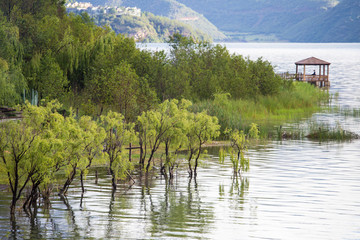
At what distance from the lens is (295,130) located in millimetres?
47531

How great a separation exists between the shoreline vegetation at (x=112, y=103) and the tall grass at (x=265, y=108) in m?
0.12

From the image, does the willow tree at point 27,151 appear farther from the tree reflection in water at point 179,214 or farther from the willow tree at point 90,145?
the tree reflection in water at point 179,214

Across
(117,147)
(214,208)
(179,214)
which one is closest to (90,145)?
(117,147)

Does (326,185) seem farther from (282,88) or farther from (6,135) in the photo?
(282,88)

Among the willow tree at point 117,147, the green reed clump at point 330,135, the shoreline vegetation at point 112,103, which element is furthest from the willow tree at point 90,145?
the green reed clump at point 330,135

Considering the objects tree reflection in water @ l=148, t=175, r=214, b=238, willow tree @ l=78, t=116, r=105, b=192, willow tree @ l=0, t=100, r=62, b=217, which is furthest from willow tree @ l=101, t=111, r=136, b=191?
willow tree @ l=0, t=100, r=62, b=217

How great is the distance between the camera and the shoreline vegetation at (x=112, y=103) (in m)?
20.6

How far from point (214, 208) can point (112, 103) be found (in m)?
17.6

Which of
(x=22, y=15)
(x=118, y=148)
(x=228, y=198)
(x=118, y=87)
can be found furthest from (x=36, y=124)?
(x=22, y=15)

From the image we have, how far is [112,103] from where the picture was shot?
3844 cm

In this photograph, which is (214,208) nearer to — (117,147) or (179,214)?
(179,214)

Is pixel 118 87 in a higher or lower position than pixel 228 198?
higher

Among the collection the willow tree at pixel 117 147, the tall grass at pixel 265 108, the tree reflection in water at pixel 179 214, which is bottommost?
the tree reflection in water at pixel 179 214

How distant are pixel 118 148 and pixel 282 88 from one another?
44.3m
